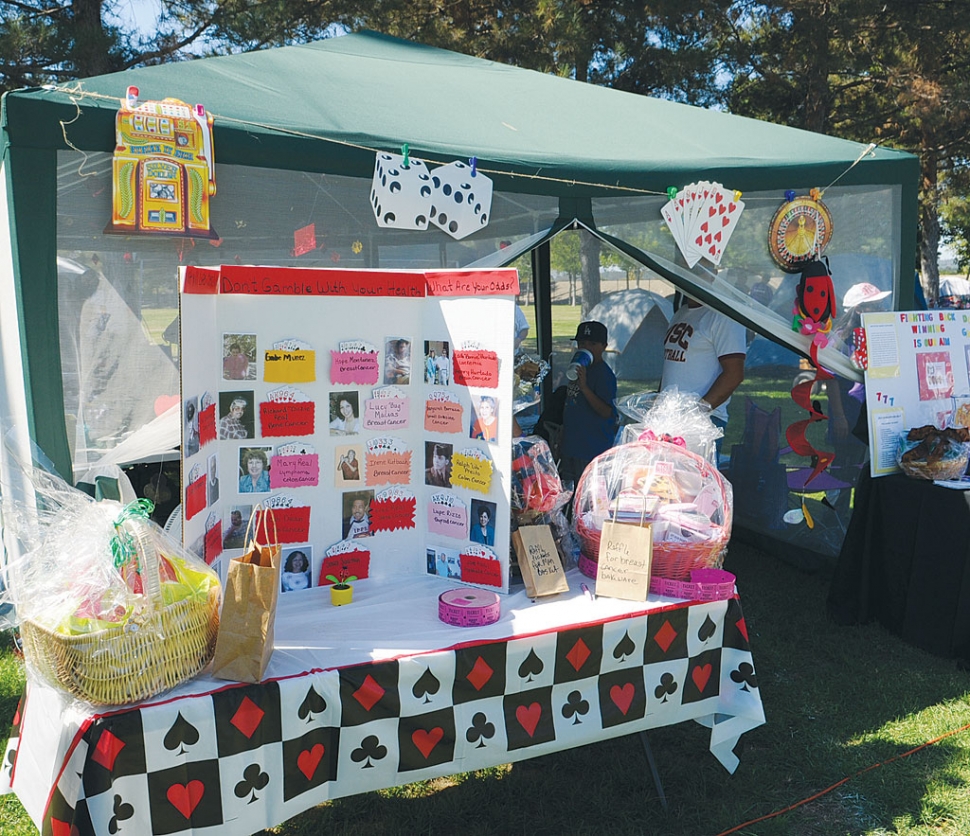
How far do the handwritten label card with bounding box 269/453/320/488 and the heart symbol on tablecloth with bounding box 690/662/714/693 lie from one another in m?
1.09

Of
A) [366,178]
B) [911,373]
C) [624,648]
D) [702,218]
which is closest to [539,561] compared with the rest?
[624,648]

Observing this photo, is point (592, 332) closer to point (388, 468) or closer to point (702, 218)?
point (702, 218)

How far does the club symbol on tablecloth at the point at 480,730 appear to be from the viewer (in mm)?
1932

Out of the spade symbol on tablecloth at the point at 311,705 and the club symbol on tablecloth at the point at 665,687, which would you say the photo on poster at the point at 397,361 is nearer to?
the spade symbol on tablecloth at the point at 311,705

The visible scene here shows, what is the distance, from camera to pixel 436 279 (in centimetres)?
224

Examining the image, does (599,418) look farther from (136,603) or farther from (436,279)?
(136,603)

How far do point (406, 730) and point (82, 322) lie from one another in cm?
145

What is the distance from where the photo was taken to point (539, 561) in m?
2.19

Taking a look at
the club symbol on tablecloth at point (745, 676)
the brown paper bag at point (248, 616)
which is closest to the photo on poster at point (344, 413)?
the brown paper bag at point (248, 616)

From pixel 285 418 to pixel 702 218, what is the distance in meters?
1.86

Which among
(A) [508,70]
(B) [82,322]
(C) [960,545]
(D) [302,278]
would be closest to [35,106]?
(B) [82,322]

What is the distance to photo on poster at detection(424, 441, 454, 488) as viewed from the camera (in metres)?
2.26

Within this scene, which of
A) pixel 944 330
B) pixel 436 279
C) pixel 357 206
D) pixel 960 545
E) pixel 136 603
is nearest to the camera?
pixel 136 603

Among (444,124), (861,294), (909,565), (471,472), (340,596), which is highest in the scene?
(444,124)
